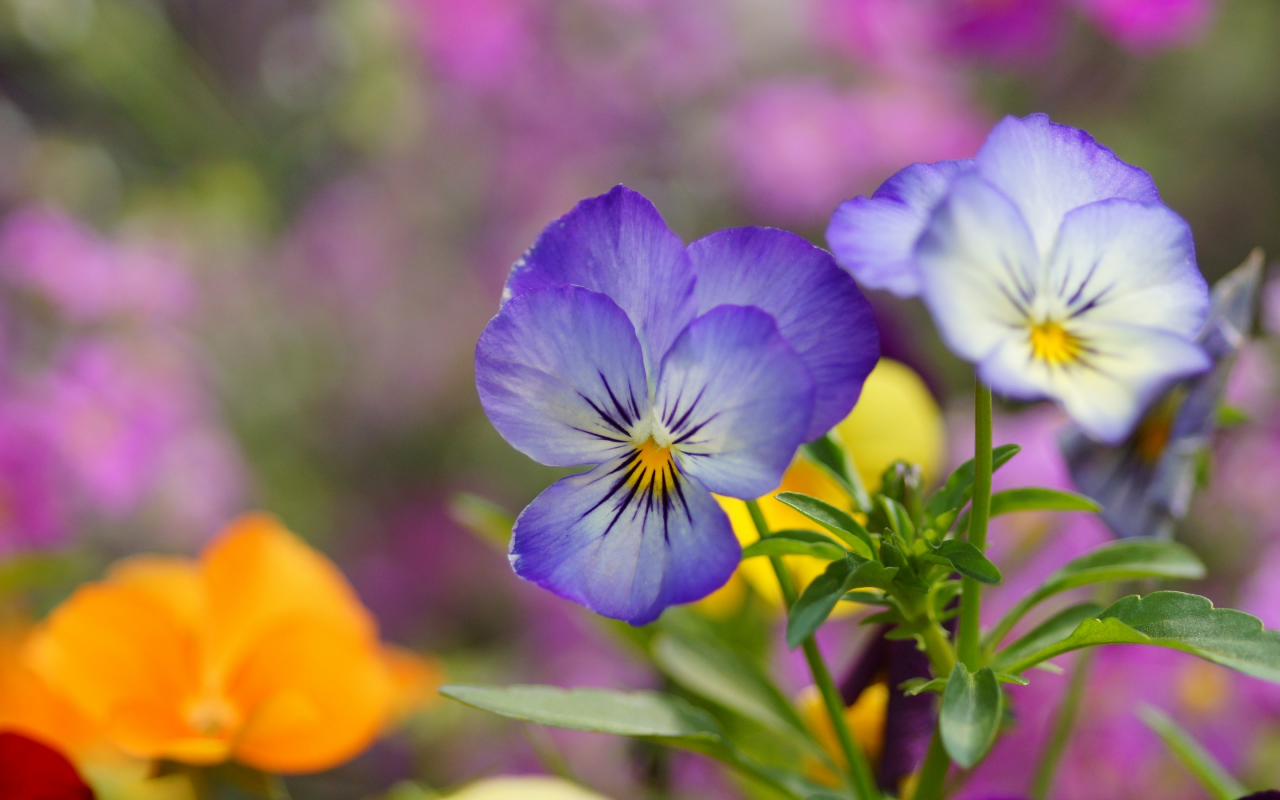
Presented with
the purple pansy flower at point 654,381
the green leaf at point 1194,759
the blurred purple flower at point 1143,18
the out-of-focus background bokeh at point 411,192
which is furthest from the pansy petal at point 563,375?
the blurred purple flower at point 1143,18

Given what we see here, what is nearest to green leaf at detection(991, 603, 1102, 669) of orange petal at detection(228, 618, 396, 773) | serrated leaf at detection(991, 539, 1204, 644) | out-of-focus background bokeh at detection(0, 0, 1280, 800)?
serrated leaf at detection(991, 539, 1204, 644)

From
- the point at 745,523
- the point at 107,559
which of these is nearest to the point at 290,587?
the point at 745,523

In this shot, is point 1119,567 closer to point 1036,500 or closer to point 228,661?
point 1036,500

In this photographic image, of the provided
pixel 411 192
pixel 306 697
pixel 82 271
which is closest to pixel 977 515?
pixel 306 697

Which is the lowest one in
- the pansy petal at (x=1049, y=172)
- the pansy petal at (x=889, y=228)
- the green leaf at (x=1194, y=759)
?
the green leaf at (x=1194, y=759)

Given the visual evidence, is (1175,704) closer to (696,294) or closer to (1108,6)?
(696,294)

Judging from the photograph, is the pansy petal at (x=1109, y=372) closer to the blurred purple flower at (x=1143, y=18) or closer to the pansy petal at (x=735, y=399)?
the pansy petal at (x=735, y=399)
